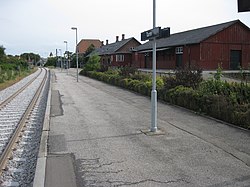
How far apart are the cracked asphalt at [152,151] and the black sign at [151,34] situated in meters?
2.54

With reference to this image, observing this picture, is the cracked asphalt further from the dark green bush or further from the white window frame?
the white window frame

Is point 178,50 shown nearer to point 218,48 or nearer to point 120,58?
point 218,48

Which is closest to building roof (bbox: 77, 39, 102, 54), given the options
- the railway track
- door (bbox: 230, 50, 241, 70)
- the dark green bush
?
door (bbox: 230, 50, 241, 70)

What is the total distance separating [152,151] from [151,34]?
10.7 feet

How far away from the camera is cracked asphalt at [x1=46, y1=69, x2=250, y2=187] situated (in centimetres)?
557

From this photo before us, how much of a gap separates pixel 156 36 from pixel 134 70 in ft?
65.2

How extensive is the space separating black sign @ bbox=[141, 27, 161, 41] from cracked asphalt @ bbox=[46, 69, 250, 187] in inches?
100

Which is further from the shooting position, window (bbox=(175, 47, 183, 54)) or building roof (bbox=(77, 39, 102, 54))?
building roof (bbox=(77, 39, 102, 54))

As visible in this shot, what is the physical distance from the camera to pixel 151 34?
8.95 metres

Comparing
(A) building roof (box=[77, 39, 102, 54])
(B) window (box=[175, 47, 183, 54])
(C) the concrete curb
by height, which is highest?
(A) building roof (box=[77, 39, 102, 54])

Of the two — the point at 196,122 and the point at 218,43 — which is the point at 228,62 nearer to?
the point at 218,43

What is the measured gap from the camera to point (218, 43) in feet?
124

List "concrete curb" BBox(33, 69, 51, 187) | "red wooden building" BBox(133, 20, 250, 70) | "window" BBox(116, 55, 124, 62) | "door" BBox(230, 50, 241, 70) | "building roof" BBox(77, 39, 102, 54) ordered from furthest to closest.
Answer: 1. "building roof" BBox(77, 39, 102, 54)
2. "window" BBox(116, 55, 124, 62)
3. "door" BBox(230, 50, 241, 70)
4. "red wooden building" BBox(133, 20, 250, 70)
5. "concrete curb" BBox(33, 69, 51, 187)

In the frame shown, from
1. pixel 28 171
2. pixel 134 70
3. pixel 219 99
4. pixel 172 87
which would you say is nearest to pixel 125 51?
pixel 134 70
